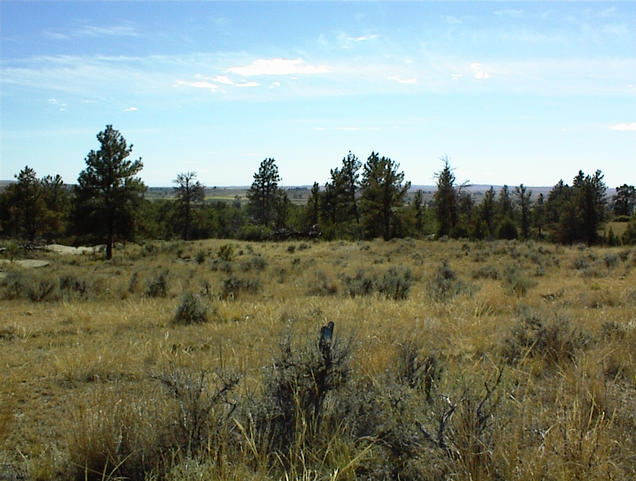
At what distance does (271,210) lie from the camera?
70.2 metres

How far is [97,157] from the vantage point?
3100 centimetres

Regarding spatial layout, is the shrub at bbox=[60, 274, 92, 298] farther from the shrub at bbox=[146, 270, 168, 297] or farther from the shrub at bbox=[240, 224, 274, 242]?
the shrub at bbox=[240, 224, 274, 242]

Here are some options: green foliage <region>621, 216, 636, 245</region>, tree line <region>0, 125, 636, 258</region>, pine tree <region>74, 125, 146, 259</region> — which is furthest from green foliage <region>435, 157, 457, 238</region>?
pine tree <region>74, 125, 146, 259</region>

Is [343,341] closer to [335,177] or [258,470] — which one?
[258,470]

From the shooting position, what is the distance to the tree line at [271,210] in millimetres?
31219

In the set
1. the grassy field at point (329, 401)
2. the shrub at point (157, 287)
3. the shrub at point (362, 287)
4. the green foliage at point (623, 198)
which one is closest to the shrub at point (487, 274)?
the shrub at point (362, 287)

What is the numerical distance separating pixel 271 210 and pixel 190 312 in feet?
206

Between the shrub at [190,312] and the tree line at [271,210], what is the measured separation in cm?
2553

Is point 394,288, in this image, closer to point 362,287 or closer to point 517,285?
point 362,287

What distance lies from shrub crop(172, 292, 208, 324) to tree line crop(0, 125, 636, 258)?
2553cm

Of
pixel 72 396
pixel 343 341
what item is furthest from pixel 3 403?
pixel 343 341

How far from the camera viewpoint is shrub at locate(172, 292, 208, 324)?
25.9 feet

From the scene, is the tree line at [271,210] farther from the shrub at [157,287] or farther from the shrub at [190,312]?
the shrub at [190,312]

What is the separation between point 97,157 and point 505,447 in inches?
1309
